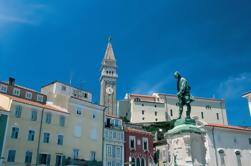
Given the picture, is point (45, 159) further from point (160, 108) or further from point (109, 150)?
point (160, 108)

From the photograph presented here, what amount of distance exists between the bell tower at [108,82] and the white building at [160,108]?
3497 millimetres

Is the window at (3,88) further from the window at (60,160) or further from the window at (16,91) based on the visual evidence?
the window at (60,160)

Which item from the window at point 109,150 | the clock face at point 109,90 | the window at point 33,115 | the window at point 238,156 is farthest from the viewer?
the clock face at point 109,90

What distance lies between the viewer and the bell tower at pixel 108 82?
346 ft

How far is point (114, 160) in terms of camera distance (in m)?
48.1

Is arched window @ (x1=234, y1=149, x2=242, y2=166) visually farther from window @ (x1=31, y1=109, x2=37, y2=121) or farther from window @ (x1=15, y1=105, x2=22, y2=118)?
window @ (x1=15, y1=105, x2=22, y2=118)

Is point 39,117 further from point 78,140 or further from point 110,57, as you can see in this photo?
point 110,57

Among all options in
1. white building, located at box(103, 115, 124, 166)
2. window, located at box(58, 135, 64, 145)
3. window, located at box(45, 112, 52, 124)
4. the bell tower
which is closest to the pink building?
white building, located at box(103, 115, 124, 166)

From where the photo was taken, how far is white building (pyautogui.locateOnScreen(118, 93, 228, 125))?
10081 centimetres

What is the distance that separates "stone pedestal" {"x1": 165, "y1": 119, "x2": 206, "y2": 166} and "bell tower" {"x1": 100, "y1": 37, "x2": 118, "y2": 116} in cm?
8689

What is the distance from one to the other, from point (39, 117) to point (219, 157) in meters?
27.5

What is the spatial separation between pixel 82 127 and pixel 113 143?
6739 millimetres

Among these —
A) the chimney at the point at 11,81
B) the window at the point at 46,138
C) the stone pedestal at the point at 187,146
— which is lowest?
the stone pedestal at the point at 187,146

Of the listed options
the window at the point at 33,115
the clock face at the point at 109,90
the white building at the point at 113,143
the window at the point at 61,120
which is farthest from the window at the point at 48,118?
the clock face at the point at 109,90
